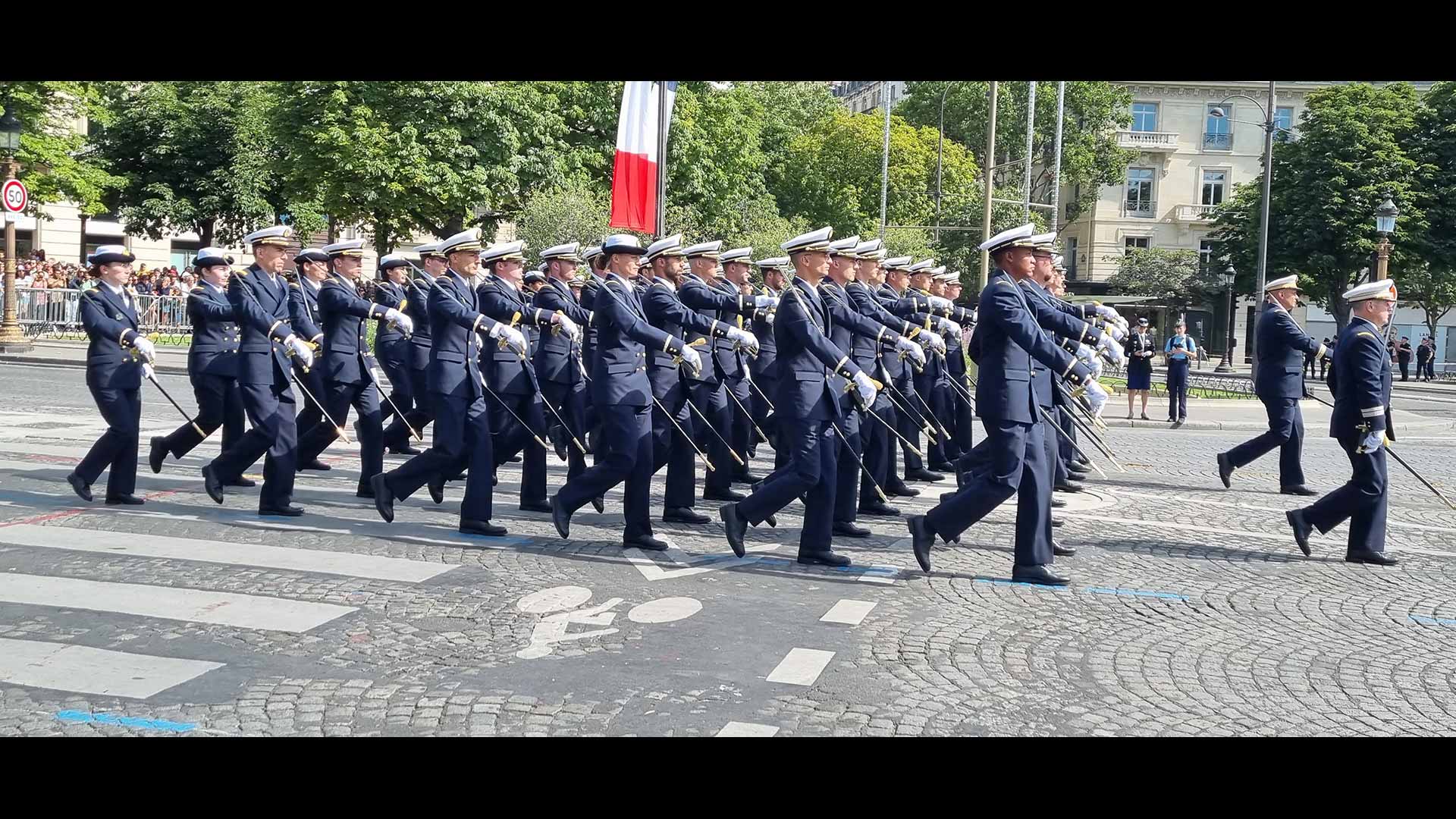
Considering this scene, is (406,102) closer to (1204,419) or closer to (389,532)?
(1204,419)

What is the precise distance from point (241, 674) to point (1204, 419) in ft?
61.7

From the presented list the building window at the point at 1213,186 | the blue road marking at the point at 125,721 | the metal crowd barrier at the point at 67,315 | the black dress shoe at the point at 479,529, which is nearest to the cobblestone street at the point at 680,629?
the blue road marking at the point at 125,721

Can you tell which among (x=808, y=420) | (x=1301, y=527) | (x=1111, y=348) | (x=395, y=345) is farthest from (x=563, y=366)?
(x=1301, y=527)

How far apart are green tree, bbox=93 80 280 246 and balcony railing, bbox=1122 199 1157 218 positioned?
4191cm

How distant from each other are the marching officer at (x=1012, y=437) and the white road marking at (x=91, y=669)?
4118 millimetres

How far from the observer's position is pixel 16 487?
34.2 feet

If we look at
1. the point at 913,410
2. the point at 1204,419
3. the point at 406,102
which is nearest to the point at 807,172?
the point at 406,102

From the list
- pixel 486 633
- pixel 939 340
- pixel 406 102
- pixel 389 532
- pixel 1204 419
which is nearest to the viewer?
pixel 486 633

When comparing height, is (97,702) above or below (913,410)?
below

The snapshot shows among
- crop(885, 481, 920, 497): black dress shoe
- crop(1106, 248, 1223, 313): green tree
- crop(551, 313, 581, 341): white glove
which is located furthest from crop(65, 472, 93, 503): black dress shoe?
crop(1106, 248, 1223, 313): green tree

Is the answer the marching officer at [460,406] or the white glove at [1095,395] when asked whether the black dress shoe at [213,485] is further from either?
the white glove at [1095,395]

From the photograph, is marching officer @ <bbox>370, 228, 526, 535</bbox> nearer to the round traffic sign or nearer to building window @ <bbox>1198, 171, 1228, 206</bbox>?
the round traffic sign
